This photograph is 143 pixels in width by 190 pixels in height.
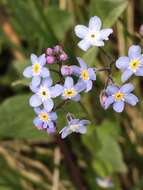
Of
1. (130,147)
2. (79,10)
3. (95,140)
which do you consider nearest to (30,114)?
(95,140)

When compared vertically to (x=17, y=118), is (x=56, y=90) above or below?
below

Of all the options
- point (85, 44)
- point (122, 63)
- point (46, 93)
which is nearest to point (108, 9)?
point (85, 44)

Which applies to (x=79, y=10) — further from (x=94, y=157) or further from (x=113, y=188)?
(x=113, y=188)

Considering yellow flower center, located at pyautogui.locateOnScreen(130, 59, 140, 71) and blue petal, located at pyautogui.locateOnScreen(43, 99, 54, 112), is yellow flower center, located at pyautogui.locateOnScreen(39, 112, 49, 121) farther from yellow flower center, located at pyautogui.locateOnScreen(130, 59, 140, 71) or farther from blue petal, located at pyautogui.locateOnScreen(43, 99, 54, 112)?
yellow flower center, located at pyautogui.locateOnScreen(130, 59, 140, 71)

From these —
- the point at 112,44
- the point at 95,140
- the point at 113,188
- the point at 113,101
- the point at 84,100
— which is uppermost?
the point at 112,44

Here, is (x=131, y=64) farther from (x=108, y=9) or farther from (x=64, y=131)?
(x=108, y=9)

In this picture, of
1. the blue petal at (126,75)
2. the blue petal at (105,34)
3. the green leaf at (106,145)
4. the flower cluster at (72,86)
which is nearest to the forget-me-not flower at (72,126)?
the flower cluster at (72,86)

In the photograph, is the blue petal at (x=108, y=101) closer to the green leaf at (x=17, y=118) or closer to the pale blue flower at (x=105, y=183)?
the green leaf at (x=17, y=118)
